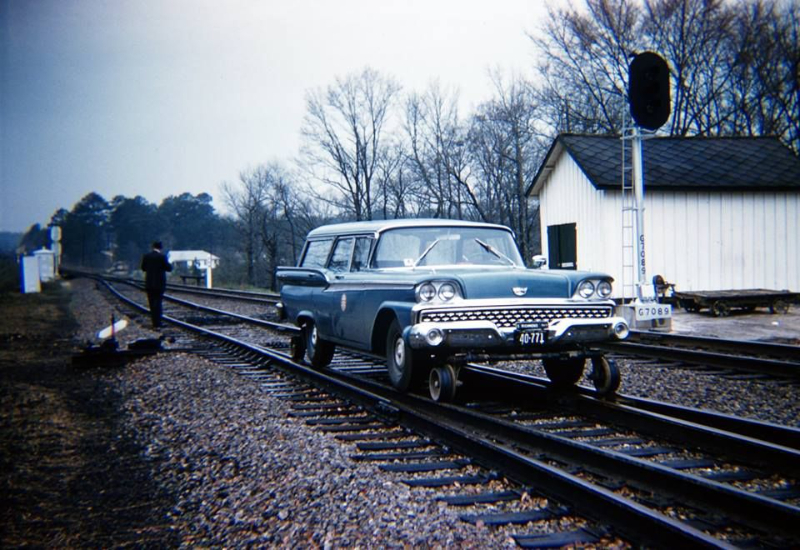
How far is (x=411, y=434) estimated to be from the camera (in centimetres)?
584

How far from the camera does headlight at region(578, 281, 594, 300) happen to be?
260 inches

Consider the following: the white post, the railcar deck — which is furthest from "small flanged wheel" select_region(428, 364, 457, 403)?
the railcar deck

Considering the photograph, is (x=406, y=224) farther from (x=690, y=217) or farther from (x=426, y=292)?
(x=690, y=217)

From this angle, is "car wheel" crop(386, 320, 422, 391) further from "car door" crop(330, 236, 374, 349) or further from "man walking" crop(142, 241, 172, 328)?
"man walking" crop(142, 241, 172, 328)

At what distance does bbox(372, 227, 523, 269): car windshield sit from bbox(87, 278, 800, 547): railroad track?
54.2 inches

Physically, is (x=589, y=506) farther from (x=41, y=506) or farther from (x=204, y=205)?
(x=204, y=205)

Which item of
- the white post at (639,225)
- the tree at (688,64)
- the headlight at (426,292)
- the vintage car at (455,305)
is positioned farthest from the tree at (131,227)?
the headlight at (426,292)

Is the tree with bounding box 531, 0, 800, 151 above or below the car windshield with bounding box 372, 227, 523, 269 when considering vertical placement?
above

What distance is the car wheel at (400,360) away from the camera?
21.9 ft

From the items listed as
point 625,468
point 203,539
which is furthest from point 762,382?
point 203,539

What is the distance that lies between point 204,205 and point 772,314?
9101 centimetres

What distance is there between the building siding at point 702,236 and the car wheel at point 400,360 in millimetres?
12043

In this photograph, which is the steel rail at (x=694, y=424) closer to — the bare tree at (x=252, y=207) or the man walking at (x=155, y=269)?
the man walking at (x=155, y=269)

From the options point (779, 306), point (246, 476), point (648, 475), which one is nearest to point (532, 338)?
point (648, 475)
